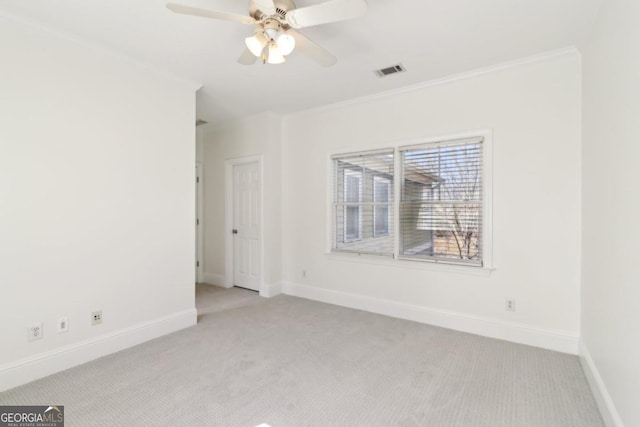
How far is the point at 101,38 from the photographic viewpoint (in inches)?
99.4

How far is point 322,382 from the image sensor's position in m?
2.27

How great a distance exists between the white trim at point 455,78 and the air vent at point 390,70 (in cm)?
41

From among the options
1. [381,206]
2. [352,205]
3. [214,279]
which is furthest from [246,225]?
[381,206]

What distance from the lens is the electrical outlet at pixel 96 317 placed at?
264 cm

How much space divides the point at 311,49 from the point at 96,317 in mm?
2857

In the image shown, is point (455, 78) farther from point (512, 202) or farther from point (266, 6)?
point (266, 6)

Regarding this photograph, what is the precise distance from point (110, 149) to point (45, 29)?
0.97 metres

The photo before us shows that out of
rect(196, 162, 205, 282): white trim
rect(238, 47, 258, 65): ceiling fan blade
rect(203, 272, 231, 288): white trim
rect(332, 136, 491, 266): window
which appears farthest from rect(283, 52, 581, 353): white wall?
rect(196, 162, 205, 282): white trim

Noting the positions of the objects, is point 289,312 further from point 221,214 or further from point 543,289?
point 543,289

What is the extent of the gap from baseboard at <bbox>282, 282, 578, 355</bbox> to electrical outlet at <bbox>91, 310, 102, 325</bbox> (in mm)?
2458

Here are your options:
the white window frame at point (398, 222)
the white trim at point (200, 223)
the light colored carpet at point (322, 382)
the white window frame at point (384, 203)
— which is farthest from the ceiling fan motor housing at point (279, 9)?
the white trim at point (200, 223)

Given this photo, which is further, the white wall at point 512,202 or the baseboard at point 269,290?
the baseboard at point 269,290

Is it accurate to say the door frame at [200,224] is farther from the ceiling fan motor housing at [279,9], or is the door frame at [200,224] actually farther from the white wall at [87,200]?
the ceiling fan motor housing at [279,9]
